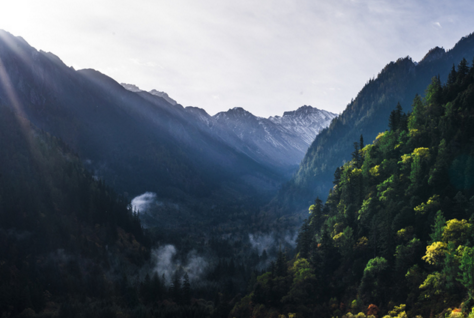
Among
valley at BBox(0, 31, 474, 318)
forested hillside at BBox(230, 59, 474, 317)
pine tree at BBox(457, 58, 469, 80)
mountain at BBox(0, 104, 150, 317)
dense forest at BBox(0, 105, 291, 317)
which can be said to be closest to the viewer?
forested hillside at BBox(230, 59, 474, 317)

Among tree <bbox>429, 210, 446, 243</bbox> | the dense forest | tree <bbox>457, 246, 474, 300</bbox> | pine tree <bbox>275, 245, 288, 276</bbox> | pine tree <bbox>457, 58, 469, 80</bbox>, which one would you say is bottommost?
the dense forest

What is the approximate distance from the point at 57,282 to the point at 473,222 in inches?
4916

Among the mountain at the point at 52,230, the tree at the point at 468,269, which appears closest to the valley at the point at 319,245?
the tree at the point at 468,269

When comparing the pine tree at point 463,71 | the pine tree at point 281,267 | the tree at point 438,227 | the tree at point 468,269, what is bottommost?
the pine tree at point 281,267

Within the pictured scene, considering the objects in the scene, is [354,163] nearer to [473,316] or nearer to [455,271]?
[455,271]

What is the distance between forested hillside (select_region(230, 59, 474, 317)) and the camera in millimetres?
60281

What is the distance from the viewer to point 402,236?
74562 millimetres

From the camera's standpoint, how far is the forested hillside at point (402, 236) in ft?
198

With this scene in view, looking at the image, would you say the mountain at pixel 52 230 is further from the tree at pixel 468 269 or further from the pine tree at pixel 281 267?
the tree at pixel 468 269

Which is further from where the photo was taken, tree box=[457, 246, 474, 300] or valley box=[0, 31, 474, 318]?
valley box=[0, 31, 474, 318]

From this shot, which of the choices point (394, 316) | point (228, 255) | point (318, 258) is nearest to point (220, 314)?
point (318, 258)

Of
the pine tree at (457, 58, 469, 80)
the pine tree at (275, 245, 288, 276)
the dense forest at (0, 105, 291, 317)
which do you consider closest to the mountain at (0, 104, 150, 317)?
the dense forest at (0, 105, 291, 317)

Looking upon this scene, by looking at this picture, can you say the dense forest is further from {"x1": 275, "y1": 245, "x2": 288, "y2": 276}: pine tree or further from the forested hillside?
the forested hillside

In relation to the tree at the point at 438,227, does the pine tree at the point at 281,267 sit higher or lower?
lower
